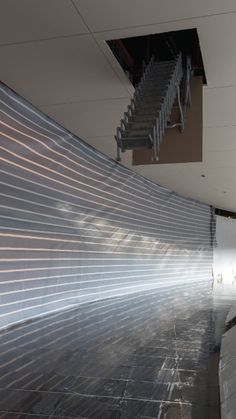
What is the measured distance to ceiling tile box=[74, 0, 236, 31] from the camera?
11.9 ft

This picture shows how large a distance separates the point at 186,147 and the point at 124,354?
253 centimetres

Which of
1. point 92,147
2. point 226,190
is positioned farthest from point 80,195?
point 226,190

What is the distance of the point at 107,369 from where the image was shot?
15.3 ft

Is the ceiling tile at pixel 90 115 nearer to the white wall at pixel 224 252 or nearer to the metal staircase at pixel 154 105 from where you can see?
the metal staircase at pixel 154 105

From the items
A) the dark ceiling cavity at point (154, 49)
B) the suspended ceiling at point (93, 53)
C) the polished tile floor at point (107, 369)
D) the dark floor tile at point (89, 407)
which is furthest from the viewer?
the dark ceiling cavity at point (154, 49)

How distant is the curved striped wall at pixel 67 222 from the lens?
6289mm

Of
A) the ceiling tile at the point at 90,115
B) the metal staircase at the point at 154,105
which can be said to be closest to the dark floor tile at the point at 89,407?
the metal staircase at the point at 154,105

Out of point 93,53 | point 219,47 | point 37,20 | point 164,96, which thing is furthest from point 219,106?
point 37,20

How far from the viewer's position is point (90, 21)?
394cm

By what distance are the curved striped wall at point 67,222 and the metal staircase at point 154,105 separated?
6.32ft

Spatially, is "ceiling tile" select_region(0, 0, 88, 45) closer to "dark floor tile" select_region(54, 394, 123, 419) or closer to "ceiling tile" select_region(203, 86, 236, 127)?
"ceiling tile" select_region(203, 86, 236, 127)

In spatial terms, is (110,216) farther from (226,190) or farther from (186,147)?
(186,147)

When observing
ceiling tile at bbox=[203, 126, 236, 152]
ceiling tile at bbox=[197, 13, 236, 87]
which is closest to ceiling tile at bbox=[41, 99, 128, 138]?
ceiling tile at bbox=[197, 13, 236, 87]

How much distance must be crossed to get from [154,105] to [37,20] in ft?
4.18
